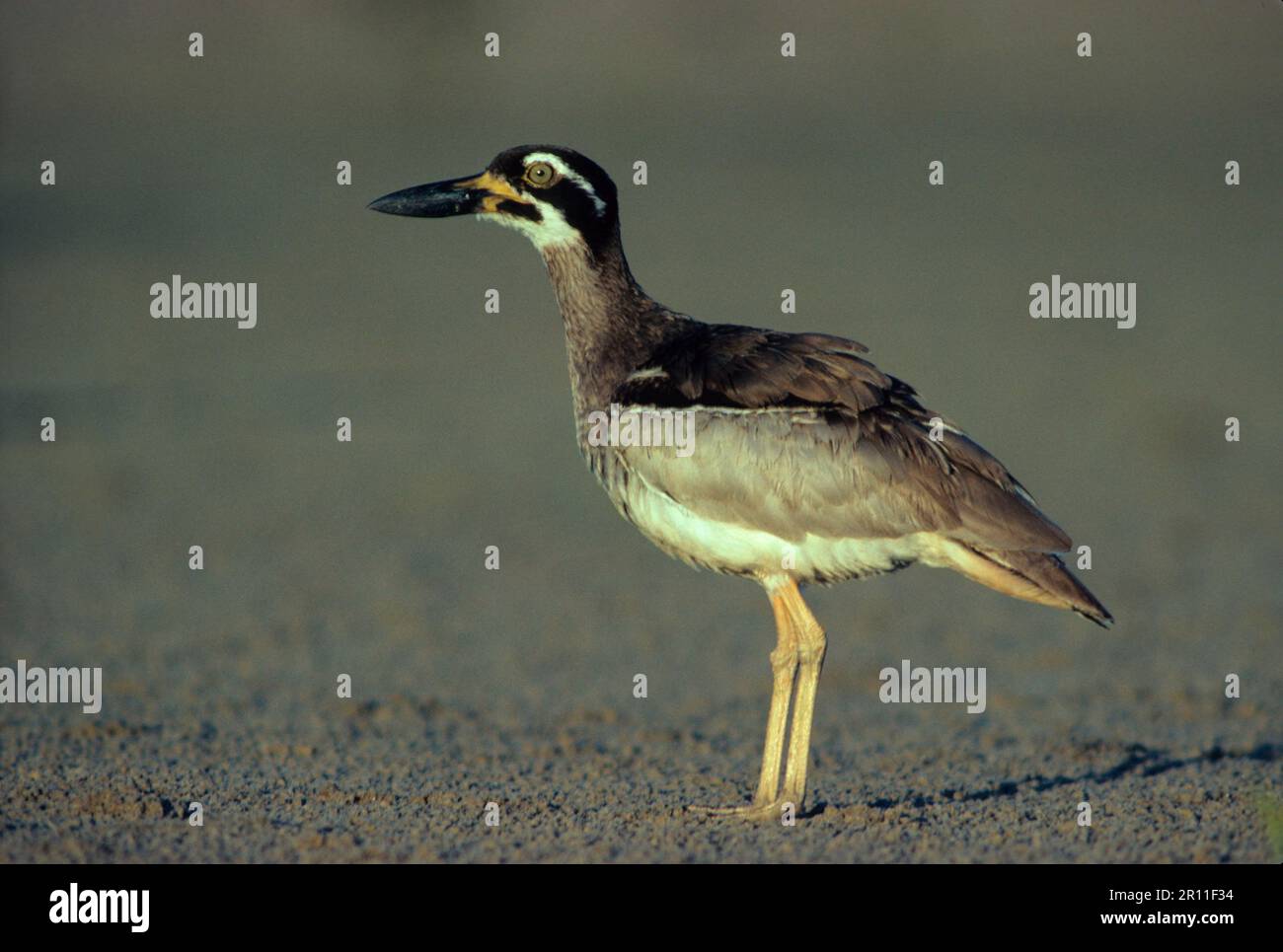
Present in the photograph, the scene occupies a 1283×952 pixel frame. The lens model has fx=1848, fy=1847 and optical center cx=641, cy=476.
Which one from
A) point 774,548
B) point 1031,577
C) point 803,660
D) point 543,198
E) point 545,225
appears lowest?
point 803,660

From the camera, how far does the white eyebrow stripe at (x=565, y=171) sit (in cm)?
798

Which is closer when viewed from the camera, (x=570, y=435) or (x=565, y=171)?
(x=565, y=171)

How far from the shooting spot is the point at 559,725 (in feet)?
30.8

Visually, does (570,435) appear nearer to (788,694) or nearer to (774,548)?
(788,694)

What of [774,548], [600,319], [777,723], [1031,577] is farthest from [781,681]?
[600,319]

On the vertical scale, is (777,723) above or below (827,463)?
below

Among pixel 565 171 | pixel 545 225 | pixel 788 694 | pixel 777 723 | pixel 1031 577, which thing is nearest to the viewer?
pixel 1031 577

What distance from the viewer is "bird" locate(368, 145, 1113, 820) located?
23.8 ft

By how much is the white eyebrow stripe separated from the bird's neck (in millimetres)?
223

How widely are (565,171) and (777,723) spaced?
2.53 metres

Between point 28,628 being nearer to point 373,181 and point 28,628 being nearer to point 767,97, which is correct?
point 373,181

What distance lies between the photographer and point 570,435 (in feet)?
52.5

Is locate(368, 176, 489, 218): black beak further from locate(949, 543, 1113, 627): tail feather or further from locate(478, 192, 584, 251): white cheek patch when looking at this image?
locate(949, 543, 1113, 627): tail feather
